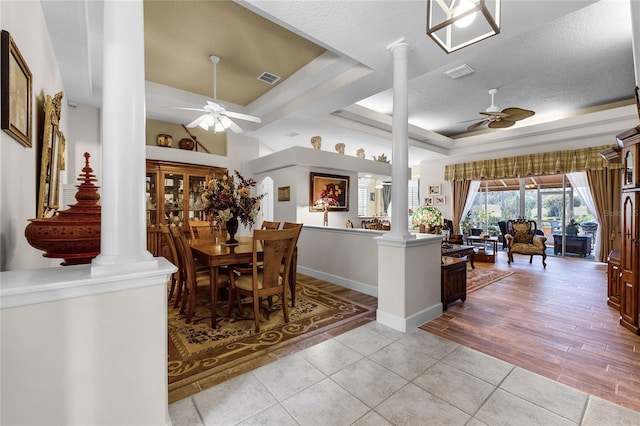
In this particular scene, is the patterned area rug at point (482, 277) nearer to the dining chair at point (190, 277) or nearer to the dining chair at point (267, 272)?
the dining chair at point (267, 272)

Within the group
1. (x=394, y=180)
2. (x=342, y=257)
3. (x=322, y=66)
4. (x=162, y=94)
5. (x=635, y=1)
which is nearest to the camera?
(x=635, y=1)

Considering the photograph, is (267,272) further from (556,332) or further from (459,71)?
(459,71)

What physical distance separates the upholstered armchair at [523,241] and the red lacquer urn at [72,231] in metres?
6.97

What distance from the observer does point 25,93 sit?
1.78 metres

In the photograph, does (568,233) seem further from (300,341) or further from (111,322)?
(111,322)

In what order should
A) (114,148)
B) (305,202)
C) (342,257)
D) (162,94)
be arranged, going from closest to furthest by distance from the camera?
(114,148) → (342,257) → (162,94) → (305,202)

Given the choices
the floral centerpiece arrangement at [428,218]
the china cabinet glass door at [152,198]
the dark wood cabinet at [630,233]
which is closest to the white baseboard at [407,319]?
the dark wood cabinet at [630,233]

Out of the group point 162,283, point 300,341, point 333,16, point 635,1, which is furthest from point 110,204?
point 635,1

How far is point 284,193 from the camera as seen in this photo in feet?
18.8

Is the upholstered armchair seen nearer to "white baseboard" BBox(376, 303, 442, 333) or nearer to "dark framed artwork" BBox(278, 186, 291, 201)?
"white baseboard" BBox(376, 303, 442, 333)

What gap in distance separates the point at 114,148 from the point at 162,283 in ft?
2.33

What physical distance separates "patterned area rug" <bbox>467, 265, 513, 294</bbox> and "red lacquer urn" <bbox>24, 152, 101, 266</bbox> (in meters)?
4.26

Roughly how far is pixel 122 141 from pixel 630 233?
13.9 ft

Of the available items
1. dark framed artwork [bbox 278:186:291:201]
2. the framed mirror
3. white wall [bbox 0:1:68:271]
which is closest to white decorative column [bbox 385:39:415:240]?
white wall [bbox 0:1:68:271]
